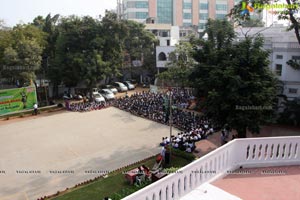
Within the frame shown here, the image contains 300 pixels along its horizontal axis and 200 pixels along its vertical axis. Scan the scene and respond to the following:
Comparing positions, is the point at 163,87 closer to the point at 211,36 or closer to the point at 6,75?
the point at 211,36

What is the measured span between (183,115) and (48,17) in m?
19.4

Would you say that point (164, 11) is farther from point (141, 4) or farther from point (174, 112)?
point (174, 112)

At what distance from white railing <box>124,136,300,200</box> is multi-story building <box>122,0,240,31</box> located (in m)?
45.8

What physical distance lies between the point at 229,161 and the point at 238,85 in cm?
574

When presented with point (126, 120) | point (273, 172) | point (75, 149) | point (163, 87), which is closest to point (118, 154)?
point (75, 149)

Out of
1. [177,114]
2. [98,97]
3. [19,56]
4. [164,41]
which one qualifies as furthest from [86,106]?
[164,41]

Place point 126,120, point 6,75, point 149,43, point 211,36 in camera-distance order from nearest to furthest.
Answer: point 211,36 → point 126,120 → point 6,75 → point 149,43

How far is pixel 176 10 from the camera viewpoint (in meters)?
52.8

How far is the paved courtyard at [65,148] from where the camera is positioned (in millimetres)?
11219

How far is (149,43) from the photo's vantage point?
35000 mm

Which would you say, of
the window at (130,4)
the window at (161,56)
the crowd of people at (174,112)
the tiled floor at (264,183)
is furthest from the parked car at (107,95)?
the window at (130,4)

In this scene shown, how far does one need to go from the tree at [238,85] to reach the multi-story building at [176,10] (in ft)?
130

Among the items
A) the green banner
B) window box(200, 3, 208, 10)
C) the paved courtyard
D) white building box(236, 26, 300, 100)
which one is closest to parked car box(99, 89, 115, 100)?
the paved courtyard

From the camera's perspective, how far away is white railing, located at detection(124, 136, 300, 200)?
5.06 m
